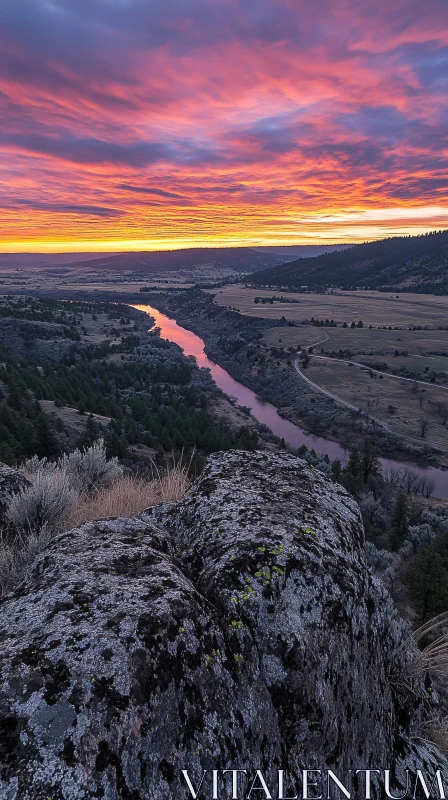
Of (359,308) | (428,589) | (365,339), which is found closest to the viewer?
(428,589)

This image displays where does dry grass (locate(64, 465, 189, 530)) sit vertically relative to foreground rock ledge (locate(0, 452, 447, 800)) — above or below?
below

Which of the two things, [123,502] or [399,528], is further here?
[399,528]

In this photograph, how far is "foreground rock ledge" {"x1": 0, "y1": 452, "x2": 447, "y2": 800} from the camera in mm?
2350

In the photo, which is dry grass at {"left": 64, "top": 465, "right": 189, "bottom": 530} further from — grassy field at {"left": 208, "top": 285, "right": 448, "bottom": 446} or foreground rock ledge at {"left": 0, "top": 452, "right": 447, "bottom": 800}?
grassy field at {"left": 208, "top": 285, "right": 448, "bottom": 446}

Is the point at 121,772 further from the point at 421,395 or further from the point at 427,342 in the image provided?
the point at 427,342

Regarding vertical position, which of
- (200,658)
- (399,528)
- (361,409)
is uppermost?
(200,658)

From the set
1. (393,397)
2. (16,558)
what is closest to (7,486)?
(16,558)

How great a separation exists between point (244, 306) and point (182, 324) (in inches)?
990

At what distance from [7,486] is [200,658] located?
5.91 m

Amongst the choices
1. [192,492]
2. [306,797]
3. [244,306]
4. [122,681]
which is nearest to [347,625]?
[306,797]

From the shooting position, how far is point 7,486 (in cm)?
745

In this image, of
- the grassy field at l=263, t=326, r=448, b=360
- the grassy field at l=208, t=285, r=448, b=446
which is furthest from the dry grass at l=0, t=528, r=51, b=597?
the grassy field at l=263, t=326, r=448, b=360

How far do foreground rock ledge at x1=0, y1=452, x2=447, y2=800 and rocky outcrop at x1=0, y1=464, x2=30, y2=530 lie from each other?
3334 mm

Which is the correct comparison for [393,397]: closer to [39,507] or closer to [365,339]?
[365,339]
